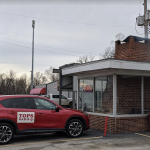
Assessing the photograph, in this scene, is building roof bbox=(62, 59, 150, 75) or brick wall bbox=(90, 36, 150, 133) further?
brick wall bbox=(90, 36, 150, 133)

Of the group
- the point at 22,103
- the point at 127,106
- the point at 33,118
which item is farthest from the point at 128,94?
the point at 22,103

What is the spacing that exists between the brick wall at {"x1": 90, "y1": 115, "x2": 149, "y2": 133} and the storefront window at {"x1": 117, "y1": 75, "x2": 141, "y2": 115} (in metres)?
0.40

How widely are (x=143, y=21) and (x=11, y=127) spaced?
47.2 feet

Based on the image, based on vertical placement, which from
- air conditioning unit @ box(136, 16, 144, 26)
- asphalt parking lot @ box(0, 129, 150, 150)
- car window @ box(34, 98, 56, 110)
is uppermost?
air conditioning unit @ box(136, 16, 144, 26)

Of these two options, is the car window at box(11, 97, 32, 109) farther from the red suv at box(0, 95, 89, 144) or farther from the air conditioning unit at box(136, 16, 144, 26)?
the air conditioning unit at box(136, 16, 144, 26)

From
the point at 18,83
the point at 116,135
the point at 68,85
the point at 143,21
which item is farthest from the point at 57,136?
the point at 18,83

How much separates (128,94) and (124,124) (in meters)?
1.52

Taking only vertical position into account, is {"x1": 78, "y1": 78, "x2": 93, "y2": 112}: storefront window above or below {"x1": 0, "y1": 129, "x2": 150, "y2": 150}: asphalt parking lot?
above

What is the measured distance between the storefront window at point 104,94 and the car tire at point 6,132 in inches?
184

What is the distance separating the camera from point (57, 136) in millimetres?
9375

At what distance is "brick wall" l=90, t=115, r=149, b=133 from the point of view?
10.2 metres

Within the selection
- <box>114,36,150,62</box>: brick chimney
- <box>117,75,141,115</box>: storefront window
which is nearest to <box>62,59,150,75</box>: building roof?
<box>117,75,141,115</box>: storefront window

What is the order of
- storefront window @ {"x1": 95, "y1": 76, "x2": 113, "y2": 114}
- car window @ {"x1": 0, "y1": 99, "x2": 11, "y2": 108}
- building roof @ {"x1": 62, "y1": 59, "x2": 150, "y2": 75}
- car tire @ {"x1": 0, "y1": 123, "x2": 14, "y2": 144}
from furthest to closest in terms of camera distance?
storefront window @ {"x1": 95, "y1": 76, "x2": 113, "y2": 114} → building roof @ {"x1": 62, "y1": 59, "x2": 150, "y2": 75} → car window @ {"x1": 0, "y1": 99, "x2": 11, "y2": 108} → car tire @ {"x1": 0, "y1": 123, "x2": 14, "y2": 144}

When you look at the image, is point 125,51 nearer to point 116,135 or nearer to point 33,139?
point 116,135
